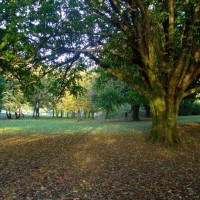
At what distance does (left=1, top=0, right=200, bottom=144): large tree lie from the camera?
568 inches

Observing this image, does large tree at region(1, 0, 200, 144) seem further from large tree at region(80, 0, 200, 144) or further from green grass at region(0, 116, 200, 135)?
green grass at region(0, 116, 200, 135)

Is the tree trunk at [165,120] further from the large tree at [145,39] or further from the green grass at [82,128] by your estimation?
the green grass at [82,128]

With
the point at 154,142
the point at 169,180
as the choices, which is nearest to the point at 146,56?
the point at 154,142

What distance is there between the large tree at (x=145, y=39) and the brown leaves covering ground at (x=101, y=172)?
109 inches

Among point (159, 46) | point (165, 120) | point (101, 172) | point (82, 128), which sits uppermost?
point (159, 46)

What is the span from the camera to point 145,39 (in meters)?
15.7

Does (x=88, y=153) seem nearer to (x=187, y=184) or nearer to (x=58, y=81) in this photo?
(x=187, y=184)

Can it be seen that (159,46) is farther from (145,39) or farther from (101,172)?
(101,172)

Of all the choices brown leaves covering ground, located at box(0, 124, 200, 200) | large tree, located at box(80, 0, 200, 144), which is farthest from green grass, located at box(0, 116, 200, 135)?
brown leaves covering ground, located at box(0, 124, 200, 200)

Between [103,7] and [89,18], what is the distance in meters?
0.94

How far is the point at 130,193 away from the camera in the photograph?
7922 millimetres

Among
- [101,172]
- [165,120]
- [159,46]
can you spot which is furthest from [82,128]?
[101,172]

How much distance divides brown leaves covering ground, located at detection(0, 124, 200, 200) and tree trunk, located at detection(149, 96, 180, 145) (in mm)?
686

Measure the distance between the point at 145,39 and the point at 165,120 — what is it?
430cm
